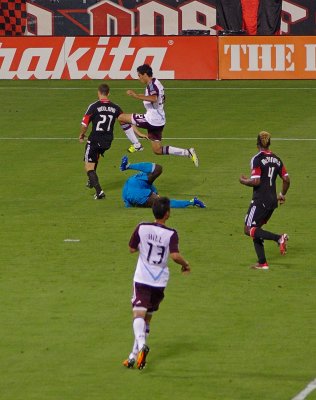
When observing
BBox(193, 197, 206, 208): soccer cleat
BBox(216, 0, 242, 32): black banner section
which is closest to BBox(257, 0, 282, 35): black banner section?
BBox(216, 0, 242, 32): black banner section

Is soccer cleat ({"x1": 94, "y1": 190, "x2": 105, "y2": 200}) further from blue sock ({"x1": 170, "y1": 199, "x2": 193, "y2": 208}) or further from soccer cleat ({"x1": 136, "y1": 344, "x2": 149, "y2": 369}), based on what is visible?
soccer cleat ({"x1": 136, "y1": 344, "x2": 149, "y2": 369})

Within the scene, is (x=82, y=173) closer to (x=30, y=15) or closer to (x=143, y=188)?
(x=143, y=188)

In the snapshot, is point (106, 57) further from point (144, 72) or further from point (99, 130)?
point (99, 130)

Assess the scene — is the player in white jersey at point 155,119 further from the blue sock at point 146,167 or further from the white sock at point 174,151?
the blue sock at point 146,167

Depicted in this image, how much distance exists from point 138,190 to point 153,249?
981 cm

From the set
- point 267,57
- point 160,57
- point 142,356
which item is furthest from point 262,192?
point 160,57

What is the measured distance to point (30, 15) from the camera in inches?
2040

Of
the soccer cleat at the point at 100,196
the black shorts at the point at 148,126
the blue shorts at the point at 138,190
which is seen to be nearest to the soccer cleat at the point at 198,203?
the blue shorts at the point at 138,190

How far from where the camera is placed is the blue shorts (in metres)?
24.0

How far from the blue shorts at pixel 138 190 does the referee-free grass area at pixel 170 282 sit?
432mm

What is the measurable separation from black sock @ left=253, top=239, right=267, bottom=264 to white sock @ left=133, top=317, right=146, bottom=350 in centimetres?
521

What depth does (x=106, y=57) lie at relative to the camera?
144 ft

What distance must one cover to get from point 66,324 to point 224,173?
42.4ft

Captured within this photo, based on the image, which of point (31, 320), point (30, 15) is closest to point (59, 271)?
point (31, 320)
